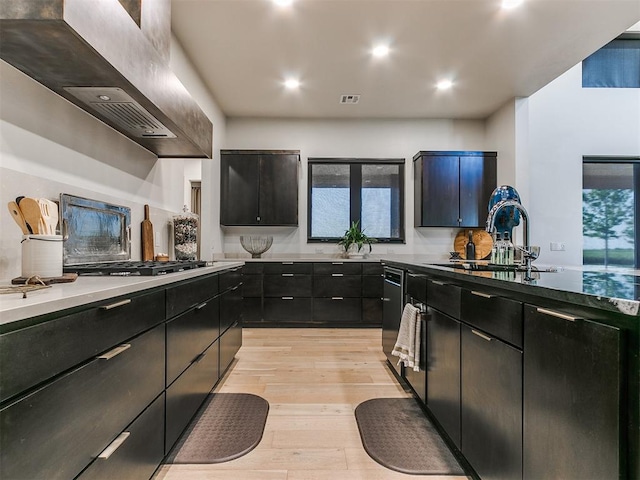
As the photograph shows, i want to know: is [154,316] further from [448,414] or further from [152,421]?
[448,414]

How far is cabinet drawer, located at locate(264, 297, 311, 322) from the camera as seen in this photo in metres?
4.21

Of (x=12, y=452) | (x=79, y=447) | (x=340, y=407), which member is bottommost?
(x=340, y=407)

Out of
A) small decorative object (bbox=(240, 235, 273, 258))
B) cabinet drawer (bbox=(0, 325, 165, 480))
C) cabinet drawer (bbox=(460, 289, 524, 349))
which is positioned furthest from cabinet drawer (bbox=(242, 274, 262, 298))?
cabinet drawer (bbox=(460, 289, 524, 349))

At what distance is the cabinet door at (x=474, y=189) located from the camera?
443cm

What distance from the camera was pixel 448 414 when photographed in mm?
1630

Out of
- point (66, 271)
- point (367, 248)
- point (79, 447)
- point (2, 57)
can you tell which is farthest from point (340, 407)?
point (367, 248)

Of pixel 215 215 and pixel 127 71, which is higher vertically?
pixel 127 71

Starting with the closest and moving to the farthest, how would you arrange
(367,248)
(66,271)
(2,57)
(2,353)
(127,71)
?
(2,353)
(2,57)
(127,71)
(66,271)
(367,248)

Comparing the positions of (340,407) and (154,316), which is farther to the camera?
(340,407)

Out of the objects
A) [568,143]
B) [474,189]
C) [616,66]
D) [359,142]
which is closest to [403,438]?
[474,189]

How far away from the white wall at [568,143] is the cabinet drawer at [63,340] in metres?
4.55

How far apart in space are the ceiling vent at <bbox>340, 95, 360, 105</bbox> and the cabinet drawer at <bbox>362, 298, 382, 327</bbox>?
2540 millimetres

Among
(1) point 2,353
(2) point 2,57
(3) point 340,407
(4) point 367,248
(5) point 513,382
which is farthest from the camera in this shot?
(4) point 367,248

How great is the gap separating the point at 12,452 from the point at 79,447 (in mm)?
235
